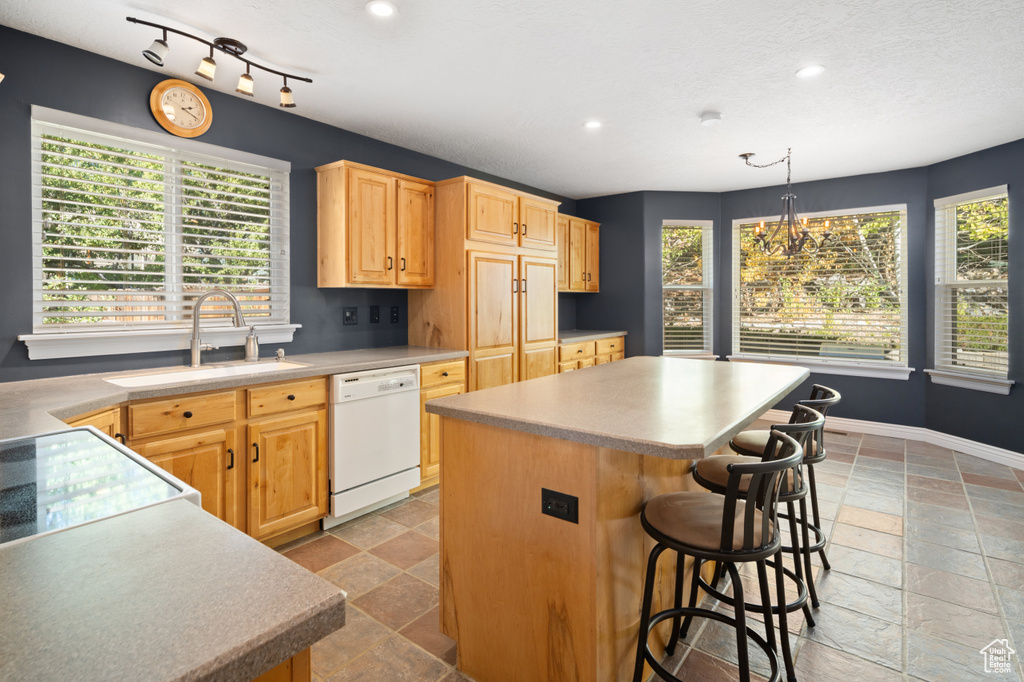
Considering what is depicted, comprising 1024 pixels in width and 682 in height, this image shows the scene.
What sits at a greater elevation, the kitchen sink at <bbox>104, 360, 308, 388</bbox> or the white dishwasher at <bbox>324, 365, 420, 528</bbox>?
the kitchen sink at <bbox>104, 360, 308, 388</bbox>

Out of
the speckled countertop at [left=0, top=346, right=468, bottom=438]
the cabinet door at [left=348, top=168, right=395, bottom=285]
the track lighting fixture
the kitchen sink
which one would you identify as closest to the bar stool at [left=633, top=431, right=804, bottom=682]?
the speckled countertop at [left=0, top=346, right=468, bottom=438]

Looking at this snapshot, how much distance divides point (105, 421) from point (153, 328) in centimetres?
91

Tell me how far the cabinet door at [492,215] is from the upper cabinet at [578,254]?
1299 mm

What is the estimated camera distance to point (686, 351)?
597cm

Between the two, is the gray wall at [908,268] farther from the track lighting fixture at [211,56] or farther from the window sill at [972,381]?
the track lighting fixture at [211,56]

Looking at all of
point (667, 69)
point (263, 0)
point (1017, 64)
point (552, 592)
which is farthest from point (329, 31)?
point (1017, 64)

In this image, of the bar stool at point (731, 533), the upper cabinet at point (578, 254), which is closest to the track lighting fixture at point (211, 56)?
the bar stool at point (731, 533)

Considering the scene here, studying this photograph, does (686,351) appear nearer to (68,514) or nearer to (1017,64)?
(1017,64)

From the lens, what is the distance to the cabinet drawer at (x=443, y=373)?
3.51 meters

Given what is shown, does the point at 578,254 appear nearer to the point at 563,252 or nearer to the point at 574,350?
the point at 563,252

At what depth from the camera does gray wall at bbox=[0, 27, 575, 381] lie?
7.81 feet

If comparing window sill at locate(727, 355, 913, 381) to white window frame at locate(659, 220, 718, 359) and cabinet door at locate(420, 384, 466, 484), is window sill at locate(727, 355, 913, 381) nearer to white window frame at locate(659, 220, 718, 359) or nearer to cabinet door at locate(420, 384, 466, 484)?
white window frame at locate(659, 220, 718, 359)

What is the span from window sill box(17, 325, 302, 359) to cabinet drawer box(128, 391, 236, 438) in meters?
0.65

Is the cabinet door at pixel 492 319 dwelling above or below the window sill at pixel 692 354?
above
